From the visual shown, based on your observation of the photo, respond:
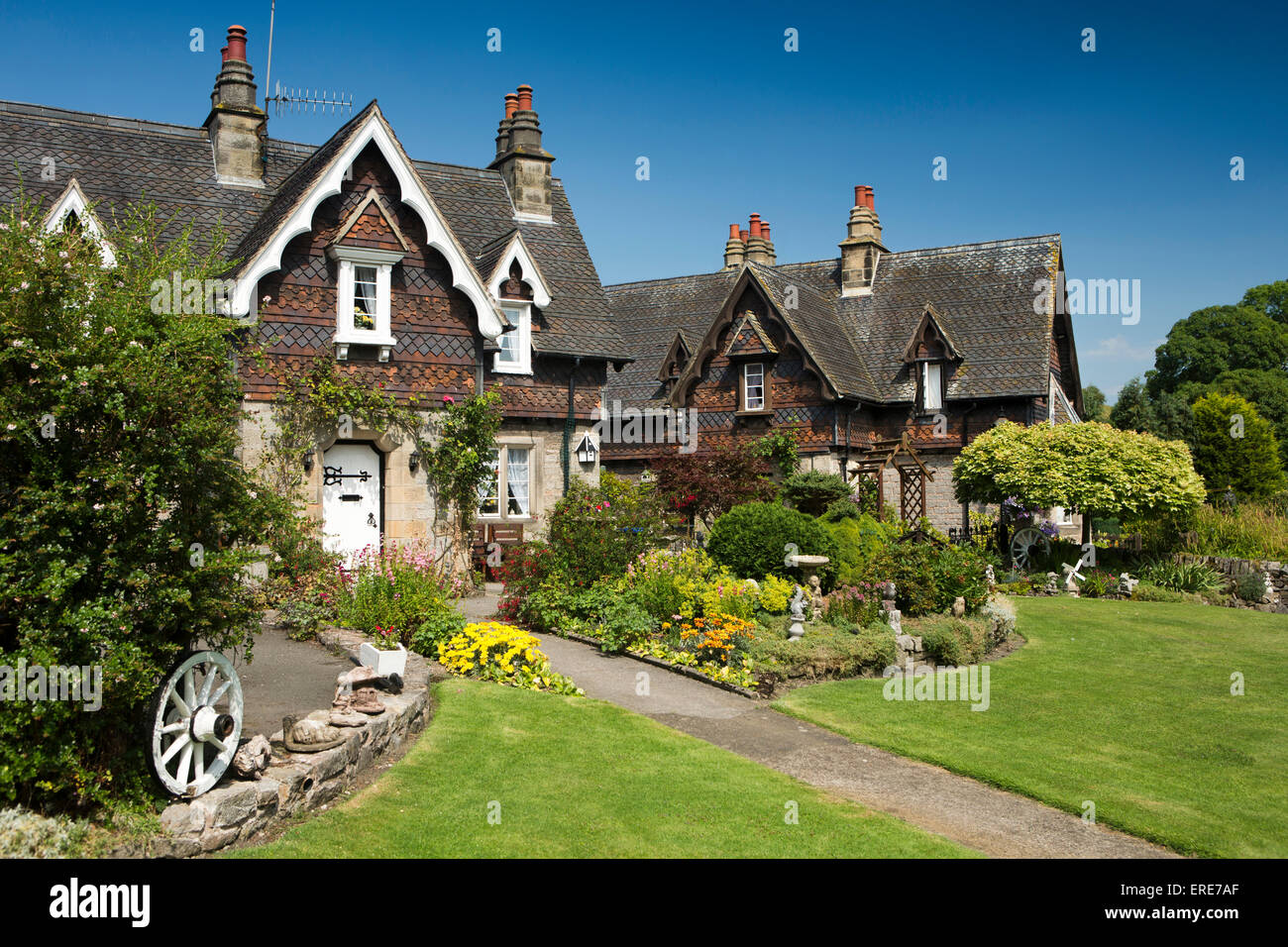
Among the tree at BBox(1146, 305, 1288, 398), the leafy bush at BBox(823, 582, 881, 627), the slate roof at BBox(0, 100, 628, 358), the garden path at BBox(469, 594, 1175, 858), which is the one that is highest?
the tree at BBox(1146, 305, 1288, 398)

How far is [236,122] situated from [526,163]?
632cm

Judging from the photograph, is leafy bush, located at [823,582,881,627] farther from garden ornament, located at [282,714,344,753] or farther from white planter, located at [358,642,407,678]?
garden ornament, located at [282,714,344,753]

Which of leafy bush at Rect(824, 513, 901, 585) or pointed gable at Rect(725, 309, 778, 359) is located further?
pointed gable at Rect(725, 309, 778, 359)

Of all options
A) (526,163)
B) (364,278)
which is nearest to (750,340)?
(526,163)

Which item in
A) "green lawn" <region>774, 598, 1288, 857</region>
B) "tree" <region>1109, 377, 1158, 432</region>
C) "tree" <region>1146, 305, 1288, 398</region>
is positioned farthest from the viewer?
"tree" <region>1146, 305, 1288, 398</region>

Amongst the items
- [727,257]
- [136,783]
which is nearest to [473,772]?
[136,783]

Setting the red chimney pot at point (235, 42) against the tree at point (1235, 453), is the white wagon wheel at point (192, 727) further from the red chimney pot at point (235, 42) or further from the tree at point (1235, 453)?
the tree at point (1235, 453)

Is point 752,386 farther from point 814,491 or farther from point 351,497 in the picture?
point 351,497

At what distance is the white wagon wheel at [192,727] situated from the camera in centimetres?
646

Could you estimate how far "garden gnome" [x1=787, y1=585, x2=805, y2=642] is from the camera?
549 inches

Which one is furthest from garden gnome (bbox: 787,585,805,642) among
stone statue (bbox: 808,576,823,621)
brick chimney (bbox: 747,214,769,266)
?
brick chimney (bbox: 747,214,769,266)

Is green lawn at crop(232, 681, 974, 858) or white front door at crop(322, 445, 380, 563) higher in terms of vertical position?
white front door at crop(322, 445, 380, 563)

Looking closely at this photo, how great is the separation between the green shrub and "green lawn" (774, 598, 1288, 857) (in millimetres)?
3493

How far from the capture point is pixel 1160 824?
7953 millimetres
